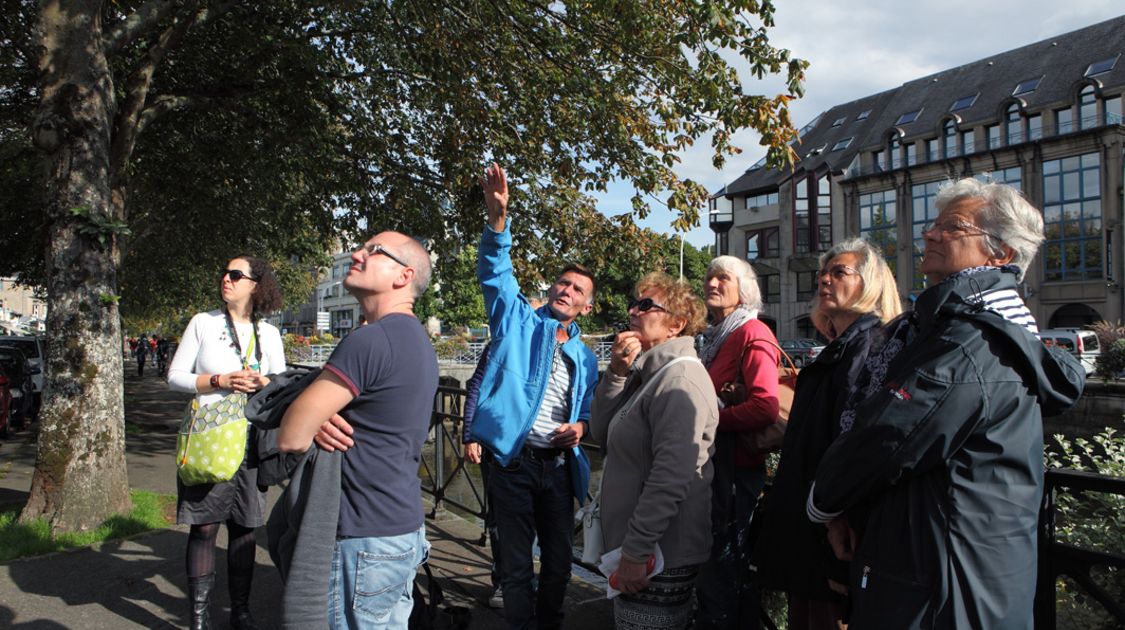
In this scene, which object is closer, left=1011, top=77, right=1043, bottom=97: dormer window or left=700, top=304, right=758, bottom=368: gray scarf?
left=700, top=304, right=758, bottom=368: gray scarf

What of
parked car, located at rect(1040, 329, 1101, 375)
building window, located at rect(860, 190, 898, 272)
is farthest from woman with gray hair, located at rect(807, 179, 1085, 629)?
building window, located at rect(860, 190, 898, 272)

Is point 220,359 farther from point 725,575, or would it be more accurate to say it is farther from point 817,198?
point 817,198

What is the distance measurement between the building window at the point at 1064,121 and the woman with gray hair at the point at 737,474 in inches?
1786

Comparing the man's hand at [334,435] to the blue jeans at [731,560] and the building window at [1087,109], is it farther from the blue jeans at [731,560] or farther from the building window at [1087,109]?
the building window at [1087,109]

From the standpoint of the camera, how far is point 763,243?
180ft

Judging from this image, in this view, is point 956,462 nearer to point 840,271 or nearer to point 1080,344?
point 840,271

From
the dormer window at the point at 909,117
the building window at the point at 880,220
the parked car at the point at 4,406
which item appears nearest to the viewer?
the parked car at the point at 4,406

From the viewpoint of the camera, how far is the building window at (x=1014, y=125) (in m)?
41.1

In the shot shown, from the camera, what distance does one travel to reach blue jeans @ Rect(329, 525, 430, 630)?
7.21 feet

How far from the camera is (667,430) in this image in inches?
103

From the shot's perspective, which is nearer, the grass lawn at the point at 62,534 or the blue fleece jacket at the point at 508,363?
the blue fleece jacket at the point at 508,363

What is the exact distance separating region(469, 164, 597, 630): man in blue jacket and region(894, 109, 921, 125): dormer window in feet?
170

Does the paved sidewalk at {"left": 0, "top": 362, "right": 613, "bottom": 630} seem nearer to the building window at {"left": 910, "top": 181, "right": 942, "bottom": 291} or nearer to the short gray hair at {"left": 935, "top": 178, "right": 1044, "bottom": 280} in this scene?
the short gray hair at {"left": 935, "top": 178, "right": 1044, "bottom": 280}

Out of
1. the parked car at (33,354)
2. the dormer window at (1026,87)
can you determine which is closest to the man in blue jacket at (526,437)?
the parked car at (33,354)
